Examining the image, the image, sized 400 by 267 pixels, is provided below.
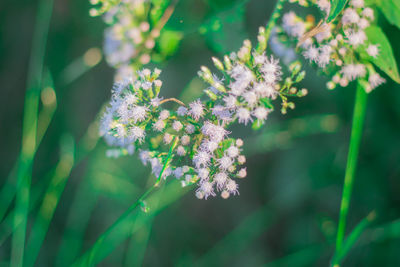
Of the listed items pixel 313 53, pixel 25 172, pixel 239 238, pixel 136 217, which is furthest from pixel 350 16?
pixel 25 172

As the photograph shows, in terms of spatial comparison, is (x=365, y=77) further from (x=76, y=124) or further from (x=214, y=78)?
(x=76, y=124)

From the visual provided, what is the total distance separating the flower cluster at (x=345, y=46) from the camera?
2.96 feet

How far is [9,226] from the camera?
1.56 metres

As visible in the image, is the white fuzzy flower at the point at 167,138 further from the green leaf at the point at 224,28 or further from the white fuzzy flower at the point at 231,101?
the green leaf at the point at 224,28

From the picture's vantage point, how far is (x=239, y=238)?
Answer: 5.56 feet

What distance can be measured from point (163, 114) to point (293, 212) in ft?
3.61

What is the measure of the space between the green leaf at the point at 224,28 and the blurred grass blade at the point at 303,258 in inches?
41.3

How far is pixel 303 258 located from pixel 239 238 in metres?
0.34

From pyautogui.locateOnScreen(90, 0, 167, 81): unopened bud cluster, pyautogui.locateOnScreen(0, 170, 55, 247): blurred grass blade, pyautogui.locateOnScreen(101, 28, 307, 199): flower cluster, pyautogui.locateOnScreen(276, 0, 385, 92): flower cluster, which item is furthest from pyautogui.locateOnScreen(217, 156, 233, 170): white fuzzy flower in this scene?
pyautogui.locateOnScreen(0, 170, 55, 247): blurred grass blade

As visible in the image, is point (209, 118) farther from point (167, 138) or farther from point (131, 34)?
point (131, 34)

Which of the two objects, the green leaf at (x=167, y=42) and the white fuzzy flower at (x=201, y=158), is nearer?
the white fuzzy flower at (x=201, y=158)

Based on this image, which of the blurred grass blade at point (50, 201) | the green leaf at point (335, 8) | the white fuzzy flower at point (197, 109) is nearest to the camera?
the green leaf at point (335, 8)

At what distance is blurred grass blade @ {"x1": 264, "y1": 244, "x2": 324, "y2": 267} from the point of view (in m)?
1.53

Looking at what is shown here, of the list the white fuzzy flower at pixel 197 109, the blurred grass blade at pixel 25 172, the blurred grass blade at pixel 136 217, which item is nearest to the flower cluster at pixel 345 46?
the white fuzzy flower at pixel 197 109
